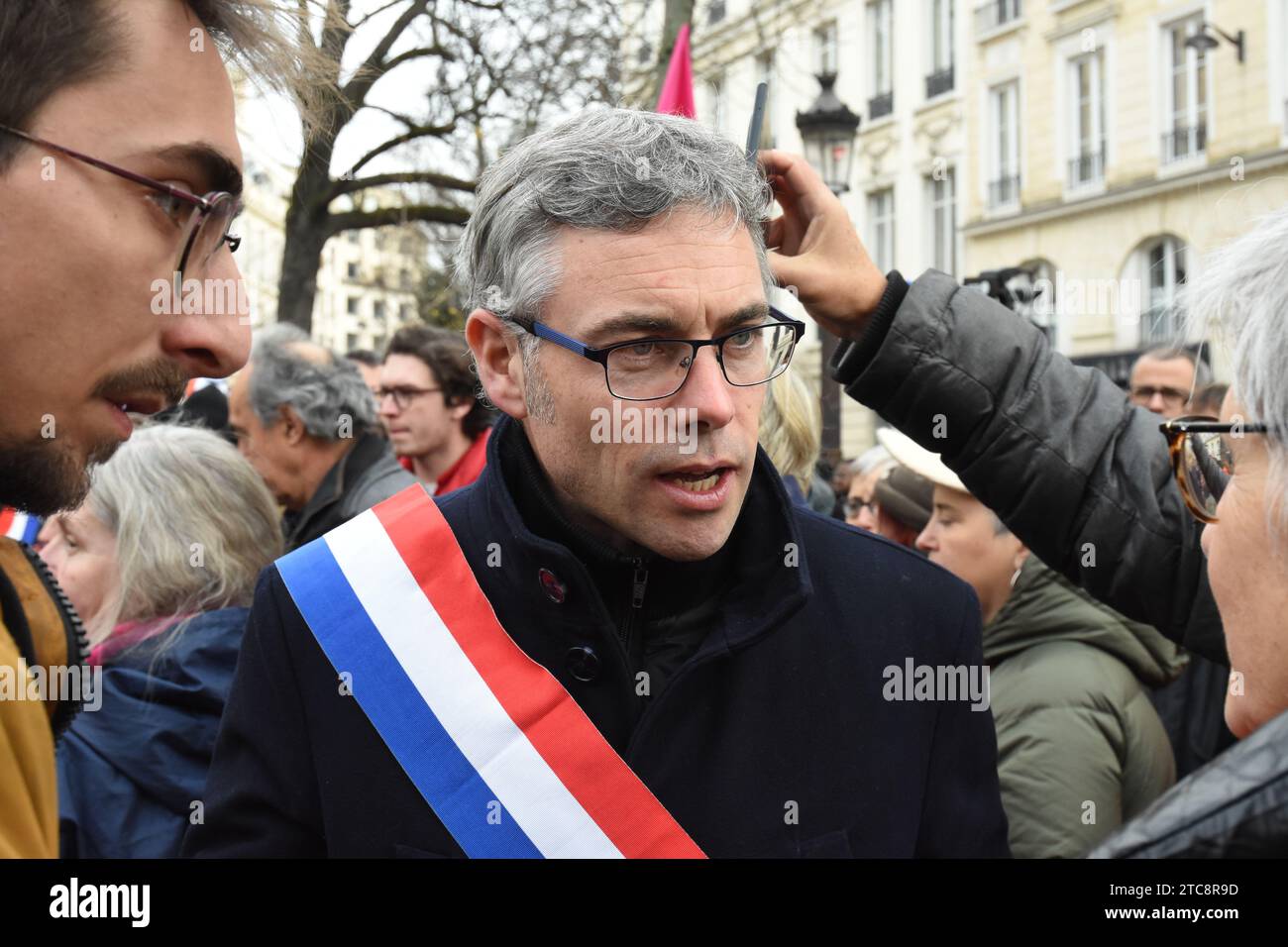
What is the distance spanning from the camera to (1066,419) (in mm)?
2377

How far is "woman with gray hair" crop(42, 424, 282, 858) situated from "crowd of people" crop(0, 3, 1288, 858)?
0.05m

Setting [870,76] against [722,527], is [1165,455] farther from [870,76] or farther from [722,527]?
[870,76]

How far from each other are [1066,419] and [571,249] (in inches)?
39.9

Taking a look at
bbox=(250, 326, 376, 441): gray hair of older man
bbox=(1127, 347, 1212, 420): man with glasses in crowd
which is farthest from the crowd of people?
bbox=(1127, 347, 1212, 420): man with glasses in crowd

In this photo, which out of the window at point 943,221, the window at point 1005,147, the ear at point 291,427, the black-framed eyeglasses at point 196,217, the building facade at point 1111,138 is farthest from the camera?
the window at point 943,221

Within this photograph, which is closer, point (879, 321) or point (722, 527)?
point (722, 527)

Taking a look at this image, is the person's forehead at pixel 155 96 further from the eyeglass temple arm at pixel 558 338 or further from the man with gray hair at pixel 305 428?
the man with gray hair at pixel 305 428

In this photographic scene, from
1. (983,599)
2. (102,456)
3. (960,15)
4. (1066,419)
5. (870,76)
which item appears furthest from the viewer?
(870,76)

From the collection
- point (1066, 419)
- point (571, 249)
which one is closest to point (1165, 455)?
point (1066, 419)

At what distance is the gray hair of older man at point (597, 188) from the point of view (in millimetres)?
2115

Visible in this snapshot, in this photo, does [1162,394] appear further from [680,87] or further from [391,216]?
[391,216]

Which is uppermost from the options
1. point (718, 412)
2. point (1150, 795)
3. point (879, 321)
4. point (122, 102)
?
point (122, 102)

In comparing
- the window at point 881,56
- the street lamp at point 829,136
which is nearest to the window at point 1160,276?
the window at point 881,56

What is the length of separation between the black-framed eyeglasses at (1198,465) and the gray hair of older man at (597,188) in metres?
0.77
